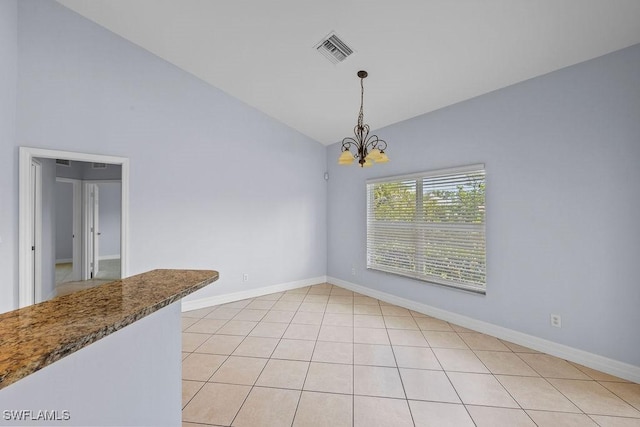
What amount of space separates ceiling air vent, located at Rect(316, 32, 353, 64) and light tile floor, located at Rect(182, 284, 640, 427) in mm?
3089

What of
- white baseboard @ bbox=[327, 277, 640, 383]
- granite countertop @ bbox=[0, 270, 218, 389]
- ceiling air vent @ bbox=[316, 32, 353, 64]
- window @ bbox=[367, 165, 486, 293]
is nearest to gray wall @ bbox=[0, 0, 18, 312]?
granite countertop @ bbox=[0, 270, 218, 389]

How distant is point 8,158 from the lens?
272 centimetres

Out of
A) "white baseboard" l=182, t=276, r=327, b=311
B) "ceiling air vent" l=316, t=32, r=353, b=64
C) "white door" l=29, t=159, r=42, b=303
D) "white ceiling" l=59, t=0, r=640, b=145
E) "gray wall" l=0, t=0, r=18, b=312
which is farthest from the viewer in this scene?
"white baseboard" l=182, t=276, r=327, b=311

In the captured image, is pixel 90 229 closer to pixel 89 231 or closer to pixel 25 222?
pixel 89 231

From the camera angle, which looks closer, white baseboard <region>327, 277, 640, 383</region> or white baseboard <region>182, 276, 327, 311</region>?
white baseboard <region>327, 277, 640, 383</region>

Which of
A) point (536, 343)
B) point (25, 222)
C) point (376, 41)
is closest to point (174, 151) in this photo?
point (25, 222)

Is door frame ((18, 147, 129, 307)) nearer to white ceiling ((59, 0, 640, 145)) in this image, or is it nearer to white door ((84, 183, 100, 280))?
white ceiling ((59, 0, 640, 145))

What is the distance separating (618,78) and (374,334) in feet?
10.9

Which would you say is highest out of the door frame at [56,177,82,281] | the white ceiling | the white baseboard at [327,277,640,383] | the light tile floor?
the white ceiling

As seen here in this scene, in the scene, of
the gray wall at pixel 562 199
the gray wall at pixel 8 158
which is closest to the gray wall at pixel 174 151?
the gray wall at pixel 8 158

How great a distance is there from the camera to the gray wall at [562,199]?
2.29 meters

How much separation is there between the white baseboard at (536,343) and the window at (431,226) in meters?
0.40

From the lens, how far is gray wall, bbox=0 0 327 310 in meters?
2.96

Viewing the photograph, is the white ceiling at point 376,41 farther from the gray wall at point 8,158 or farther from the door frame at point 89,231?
the door frame at point 89,231
